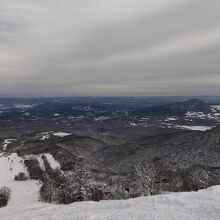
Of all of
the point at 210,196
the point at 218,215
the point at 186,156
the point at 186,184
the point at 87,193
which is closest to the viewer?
the point at 218,215

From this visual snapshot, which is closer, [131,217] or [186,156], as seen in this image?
[131,217]

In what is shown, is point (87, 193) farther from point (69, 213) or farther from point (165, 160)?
point (165, 160)

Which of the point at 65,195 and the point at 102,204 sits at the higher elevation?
the point at 102,204

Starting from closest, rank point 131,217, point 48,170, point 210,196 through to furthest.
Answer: point 131,217 < point 210,196 < point 48,170

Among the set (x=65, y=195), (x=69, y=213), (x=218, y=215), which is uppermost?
(x=218, y=215)

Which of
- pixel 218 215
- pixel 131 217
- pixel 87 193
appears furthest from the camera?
pixel 87 193

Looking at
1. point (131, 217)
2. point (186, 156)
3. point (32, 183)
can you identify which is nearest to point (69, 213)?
point (131, 217)

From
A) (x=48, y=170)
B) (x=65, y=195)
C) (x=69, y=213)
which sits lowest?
(x=48, y=170)

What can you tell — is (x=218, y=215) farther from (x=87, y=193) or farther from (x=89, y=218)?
(x=87, y=193)

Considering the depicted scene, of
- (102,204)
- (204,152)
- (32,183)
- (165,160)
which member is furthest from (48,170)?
(102,204)
